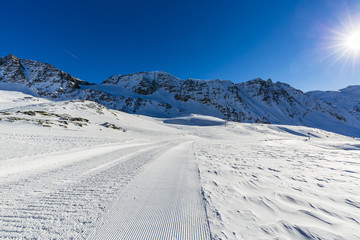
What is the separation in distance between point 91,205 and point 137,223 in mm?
1241

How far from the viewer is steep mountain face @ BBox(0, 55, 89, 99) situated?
303 ft

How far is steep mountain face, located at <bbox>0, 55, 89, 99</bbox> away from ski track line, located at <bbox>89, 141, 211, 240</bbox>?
12257cm

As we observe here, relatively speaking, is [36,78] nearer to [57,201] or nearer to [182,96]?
[182,96]

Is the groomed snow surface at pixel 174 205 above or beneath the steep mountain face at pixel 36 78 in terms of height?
beneath

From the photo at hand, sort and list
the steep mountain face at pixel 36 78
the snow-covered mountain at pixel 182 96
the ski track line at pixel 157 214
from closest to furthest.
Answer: the ski track line at pixel 157 214, the steep mountain face at pixel 36 78, the snow-covered mountain at pixel 182 96

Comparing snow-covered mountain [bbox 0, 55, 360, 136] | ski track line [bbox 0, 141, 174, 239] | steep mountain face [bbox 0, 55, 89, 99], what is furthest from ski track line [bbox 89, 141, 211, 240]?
steep mountain face [bbox 0, 55, 89, 99]

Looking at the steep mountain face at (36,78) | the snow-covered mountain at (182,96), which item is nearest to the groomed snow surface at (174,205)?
the snow-covered mountain at (182,96)

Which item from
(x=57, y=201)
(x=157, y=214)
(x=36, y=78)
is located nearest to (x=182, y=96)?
(x=36, y=78)

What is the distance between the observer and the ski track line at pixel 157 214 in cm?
211

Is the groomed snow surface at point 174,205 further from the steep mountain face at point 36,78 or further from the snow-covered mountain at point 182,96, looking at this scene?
the steep mountain face at point 36,78

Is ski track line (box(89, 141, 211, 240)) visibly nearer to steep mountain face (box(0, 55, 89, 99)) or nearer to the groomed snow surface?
the groomed snow surface

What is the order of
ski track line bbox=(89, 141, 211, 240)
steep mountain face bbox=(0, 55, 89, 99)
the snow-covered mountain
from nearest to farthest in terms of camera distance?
ski track line bbox=(89, 141, 211, 240) → steep mountain face bbox=(0, 55, 89, 99) → the snow-covered mountain

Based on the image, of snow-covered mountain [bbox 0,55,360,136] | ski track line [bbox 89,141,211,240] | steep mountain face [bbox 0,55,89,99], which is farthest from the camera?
snow-covered mountain [bbox 0,55,360,136]

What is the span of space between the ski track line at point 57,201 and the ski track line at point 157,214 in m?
→ 0.30
